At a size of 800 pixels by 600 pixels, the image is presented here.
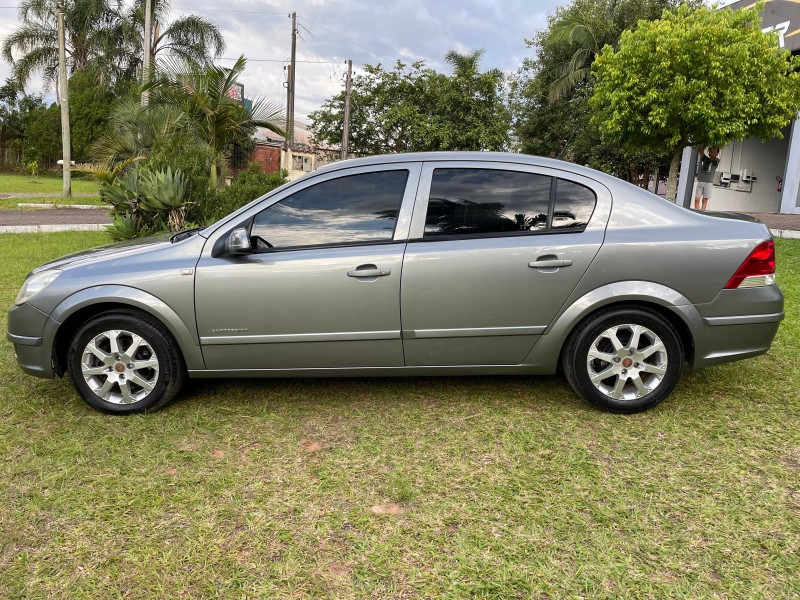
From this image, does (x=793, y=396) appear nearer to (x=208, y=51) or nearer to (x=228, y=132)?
(x=228, y=132)

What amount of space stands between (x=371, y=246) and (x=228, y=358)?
1.12 m

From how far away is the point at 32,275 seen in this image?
3949 millimetres

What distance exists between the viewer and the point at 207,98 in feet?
41.1

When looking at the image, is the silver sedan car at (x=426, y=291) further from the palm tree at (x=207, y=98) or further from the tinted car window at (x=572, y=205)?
the palm tree at (x=207, y=98)

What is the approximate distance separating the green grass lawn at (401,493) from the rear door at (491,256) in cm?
52

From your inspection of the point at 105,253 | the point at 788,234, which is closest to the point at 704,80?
the point at 788,234

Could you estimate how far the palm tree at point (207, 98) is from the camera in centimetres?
1258

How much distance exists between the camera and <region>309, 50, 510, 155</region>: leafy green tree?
1281 inches

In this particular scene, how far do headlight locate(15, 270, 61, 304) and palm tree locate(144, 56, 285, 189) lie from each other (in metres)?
8.66

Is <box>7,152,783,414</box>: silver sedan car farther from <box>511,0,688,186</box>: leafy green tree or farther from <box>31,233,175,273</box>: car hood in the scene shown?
<box>511,0,688,186</box>: leafy green tree

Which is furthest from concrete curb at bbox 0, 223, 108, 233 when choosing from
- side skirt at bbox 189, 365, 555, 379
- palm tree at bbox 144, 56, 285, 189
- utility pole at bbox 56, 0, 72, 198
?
side skirt at bbox 189, 365, 555, 379

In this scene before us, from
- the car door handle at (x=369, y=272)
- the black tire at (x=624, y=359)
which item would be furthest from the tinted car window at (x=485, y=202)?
the black tire at (x=624, y=359)

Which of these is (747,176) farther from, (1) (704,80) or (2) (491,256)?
(2) (491,256)

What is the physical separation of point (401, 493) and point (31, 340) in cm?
254
